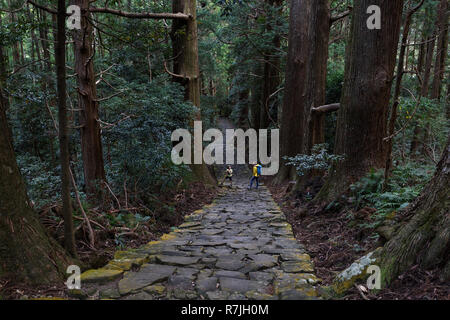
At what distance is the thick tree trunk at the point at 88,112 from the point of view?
6664 mm

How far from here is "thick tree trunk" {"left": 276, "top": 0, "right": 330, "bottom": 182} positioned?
949 centimetres

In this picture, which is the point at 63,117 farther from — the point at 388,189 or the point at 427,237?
the point at 388,189

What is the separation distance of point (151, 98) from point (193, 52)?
16.1 feet

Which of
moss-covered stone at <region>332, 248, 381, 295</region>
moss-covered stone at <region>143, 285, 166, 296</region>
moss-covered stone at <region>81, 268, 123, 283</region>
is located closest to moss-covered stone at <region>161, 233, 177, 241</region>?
moss-covered stone at <region>81, 268, 123, 283</region>

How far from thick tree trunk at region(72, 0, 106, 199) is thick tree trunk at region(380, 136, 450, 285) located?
5.70 metres

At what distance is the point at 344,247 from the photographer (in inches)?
167

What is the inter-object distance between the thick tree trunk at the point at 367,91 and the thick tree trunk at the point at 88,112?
5.41 m

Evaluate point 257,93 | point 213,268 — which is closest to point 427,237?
point 213,268

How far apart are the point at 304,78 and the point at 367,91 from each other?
712cm

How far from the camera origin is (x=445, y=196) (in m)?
2.62

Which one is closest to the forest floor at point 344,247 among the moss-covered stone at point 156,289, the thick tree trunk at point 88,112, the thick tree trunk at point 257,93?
the moss-covered stone at point 156,289
